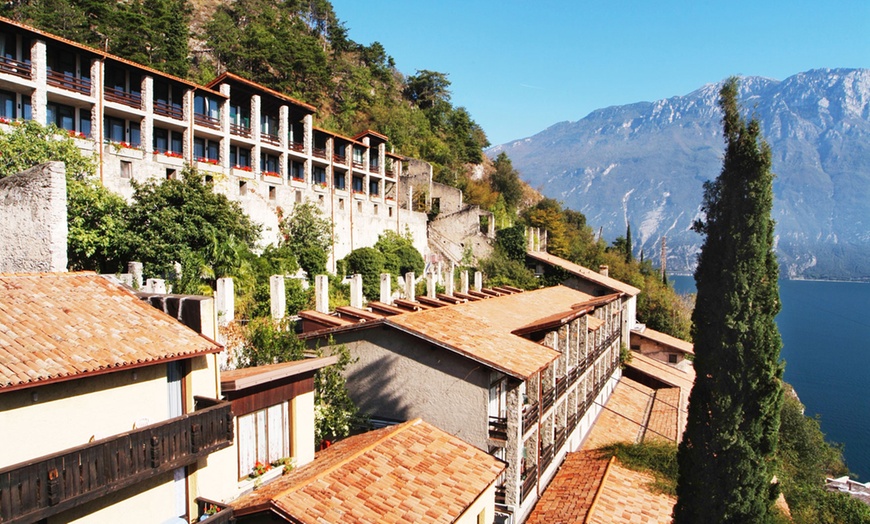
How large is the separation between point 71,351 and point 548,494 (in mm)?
14042

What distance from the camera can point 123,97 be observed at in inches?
1251

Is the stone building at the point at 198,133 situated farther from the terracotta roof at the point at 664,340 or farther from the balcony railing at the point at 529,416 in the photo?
the balcony railing at the point at 529,416

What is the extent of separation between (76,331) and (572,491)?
1423 cm

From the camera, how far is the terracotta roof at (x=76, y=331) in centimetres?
807

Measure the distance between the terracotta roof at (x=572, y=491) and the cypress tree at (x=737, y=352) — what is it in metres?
3.03

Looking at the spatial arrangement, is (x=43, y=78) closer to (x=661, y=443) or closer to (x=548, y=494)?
(x=548, y=494)

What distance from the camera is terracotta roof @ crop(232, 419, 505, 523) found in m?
9.93

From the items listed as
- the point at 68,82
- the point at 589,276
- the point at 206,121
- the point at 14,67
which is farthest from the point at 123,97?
the point at 589,276

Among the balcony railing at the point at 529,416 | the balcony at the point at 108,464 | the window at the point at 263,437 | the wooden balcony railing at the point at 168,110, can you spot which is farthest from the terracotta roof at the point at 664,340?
the balcony at the point at 108,464

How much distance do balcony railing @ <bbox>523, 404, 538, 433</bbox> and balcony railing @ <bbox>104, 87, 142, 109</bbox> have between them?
89.1 ft

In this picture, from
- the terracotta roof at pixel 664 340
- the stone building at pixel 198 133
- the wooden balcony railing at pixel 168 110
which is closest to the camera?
the stone building at pixel 198 133

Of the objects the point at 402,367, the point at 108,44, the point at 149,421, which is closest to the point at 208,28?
the point at 108,44

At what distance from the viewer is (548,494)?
17.9 meters

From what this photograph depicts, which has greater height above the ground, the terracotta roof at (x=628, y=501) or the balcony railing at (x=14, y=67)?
the balcony railing at (x=14, y=67)
